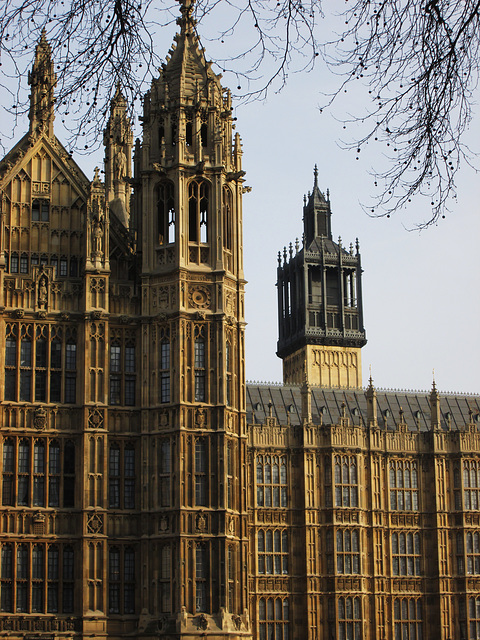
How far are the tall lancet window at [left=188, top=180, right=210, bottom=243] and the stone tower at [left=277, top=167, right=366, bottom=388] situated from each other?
44.3m

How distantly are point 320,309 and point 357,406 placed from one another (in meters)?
25.7

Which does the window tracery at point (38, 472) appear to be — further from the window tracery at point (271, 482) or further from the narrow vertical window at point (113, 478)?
the window tracery at point (271, 482)

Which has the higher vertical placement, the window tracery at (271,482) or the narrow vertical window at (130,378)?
the narrow vertical window at (130,378)

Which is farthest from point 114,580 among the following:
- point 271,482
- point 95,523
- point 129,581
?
point 271,482

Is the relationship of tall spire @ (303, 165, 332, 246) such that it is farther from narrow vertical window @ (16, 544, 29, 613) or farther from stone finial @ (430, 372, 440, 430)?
narrow vertical window @ (16, 544, 29, 613)

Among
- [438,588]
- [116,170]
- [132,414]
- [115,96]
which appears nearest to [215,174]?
[132,414]

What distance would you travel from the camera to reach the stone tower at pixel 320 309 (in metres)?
91.0

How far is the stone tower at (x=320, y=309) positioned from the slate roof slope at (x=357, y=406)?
20.4 meters

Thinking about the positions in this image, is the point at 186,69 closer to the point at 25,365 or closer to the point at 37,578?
the point at 25,365

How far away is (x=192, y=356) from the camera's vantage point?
44.3 metres

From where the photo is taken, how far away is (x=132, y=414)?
44500 mm

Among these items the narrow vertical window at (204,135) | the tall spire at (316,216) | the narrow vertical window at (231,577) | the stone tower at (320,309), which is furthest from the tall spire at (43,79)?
the tall spire at (316,216)

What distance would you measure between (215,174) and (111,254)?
5068 millimetres

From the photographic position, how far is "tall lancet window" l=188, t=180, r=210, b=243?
150 ft
